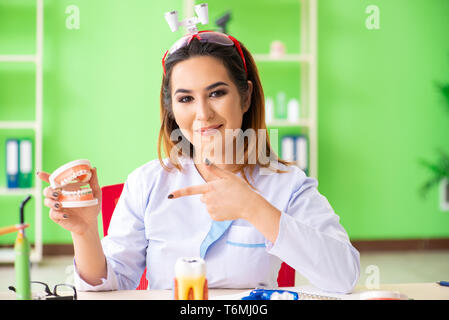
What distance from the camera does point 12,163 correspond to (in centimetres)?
400

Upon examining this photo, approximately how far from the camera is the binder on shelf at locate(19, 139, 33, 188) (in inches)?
157

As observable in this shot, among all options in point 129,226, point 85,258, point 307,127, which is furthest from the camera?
point 307,127

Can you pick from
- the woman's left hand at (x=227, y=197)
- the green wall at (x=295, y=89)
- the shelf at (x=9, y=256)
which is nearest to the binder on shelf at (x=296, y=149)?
the green wall at (x=295, y=89)

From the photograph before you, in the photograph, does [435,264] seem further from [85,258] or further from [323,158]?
[85,258]

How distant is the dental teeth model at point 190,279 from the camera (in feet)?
3.06

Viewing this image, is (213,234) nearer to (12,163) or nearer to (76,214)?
(76,214)

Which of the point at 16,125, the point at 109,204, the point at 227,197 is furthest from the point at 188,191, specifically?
the point at 16,125

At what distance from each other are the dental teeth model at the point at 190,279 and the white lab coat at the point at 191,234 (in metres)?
0.32

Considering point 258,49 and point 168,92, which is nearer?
Result: point 168,92

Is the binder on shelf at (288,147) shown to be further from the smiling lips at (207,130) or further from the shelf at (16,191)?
the smiling lips at (207,130)

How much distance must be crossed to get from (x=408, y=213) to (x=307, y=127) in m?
1.32

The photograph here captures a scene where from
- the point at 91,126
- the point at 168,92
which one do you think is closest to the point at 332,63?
the point at 91,126

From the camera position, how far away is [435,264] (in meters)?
4.07

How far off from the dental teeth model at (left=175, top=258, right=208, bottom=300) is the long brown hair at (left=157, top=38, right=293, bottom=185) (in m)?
0.58
